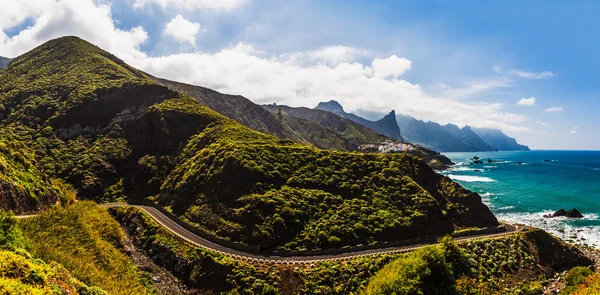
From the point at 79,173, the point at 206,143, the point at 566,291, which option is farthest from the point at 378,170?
Result: the point at 79,173

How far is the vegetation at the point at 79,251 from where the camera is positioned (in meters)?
31.5

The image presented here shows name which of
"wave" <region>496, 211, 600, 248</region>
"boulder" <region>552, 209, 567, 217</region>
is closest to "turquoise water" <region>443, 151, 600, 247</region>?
"wave" <region>496, 211, 600, 248</region>

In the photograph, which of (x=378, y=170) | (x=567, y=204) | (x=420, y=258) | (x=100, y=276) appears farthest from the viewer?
(x=567, y=204)

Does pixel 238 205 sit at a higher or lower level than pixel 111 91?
lower

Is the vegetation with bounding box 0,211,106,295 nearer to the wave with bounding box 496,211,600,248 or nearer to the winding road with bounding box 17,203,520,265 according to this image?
the winding road with bounding box 17,203,520,265

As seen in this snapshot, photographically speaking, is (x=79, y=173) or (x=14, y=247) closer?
(x=14, y=247)

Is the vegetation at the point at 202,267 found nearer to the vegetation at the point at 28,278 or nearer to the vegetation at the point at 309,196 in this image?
the vegetation at the point at 309,196

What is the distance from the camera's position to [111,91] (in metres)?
109

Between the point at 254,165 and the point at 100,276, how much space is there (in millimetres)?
40066

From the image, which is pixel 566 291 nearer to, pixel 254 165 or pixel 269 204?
pixel 269 204

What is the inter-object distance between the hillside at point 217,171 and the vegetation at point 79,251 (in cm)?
1672

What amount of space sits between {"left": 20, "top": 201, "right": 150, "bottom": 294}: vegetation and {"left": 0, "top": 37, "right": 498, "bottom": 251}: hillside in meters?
16.7

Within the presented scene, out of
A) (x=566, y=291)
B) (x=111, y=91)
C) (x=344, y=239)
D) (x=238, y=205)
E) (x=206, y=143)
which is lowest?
(x=566, y=291)

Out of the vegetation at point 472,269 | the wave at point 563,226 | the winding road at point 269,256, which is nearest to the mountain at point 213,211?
the vegetation at point 472,269
